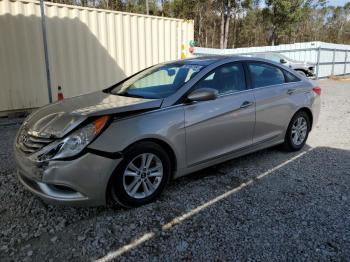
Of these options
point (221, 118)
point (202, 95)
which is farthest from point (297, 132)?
point (202, 95)

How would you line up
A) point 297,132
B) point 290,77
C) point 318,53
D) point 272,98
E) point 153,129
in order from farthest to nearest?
point 318,53 → point 297,132 → point 290,77 → point 272,98 → point 153,129

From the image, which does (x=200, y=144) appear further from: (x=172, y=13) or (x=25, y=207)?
(x=172, y=13)

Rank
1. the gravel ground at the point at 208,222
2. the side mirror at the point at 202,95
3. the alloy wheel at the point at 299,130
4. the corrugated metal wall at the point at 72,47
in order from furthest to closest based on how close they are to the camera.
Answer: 1. the corrugated metal wall at the point at 72,47
2. the alloy wheel at the point at 299,130
3. the side mirror at the point at 202,95
4. the gravel ground at the point at 208,222

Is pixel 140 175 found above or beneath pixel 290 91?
beneath

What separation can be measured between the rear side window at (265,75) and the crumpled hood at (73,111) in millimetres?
1585

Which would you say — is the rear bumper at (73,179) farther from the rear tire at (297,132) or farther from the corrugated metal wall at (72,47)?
the corrugated metal wall at (72,47)

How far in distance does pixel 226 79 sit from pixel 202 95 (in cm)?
70

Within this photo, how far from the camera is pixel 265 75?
429cm

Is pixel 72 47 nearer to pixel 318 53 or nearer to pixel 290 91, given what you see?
pixel 290 91

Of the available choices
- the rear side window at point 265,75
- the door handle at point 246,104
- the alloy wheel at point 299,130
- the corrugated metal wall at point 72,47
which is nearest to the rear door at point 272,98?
the rear side window at point 265,75

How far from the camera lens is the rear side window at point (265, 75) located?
13.4ft

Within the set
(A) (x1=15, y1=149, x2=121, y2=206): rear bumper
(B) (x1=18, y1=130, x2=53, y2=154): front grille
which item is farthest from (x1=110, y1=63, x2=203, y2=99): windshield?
(B) (x1=18, y1=130, x2=53, y2=154): front grille

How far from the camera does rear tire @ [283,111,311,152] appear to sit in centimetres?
461

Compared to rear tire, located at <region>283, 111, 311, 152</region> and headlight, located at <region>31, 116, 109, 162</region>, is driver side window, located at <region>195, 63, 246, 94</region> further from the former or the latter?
headlight, located at <region>31, 116, 109, 162</region>
